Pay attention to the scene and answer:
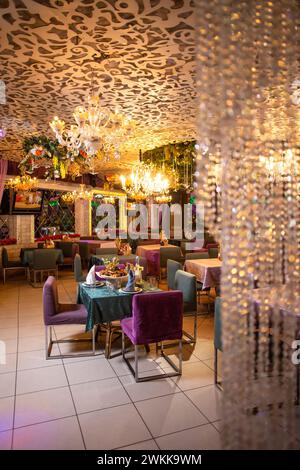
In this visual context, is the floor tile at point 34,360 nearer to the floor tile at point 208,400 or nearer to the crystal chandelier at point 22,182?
the floor tile at point 208,400

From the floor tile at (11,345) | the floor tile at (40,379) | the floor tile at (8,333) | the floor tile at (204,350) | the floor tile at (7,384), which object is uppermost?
the floor tile at (8,333)

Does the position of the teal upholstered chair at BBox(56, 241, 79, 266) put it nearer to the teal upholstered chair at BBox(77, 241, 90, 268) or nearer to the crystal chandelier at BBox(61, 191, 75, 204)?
the teal upholstered chair at BBox(77, 241, 90, 268)

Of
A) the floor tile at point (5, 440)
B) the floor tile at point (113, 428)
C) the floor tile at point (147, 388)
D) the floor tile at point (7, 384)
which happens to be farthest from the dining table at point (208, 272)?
the floor tile at point (5, 440)

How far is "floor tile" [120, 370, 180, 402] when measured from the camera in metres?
2.91

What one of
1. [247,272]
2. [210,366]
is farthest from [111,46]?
[210,366]

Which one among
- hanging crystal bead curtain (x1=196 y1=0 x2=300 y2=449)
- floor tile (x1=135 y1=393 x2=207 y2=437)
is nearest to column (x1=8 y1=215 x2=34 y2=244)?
floor tile (x1=135 y1=393 x2=207 y2=437)

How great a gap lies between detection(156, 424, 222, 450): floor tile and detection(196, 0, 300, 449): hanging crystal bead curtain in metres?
0.93

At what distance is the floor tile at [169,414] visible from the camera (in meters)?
2.46

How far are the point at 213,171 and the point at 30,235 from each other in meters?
9.42

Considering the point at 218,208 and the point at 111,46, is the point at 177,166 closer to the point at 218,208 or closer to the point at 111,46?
the point at 111,46

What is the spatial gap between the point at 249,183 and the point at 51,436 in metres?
2.26

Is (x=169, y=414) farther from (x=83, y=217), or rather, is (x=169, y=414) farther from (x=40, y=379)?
(x=83, y=217)

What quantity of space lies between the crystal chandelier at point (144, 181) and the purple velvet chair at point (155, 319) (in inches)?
156
